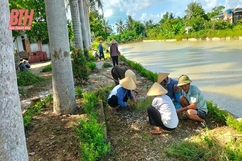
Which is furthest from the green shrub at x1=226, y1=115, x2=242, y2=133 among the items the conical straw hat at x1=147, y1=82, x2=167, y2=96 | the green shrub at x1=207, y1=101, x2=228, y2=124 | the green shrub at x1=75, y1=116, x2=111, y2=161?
the green shrub at x1=75, y1=116, x2=111, y2=161

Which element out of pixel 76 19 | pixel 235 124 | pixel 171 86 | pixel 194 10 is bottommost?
pixel 235 124

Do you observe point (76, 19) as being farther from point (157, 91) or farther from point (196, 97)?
point (196, 97)

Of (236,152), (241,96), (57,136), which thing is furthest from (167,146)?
(241,96)

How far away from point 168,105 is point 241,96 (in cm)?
360

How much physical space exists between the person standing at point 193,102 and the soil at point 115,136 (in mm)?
222

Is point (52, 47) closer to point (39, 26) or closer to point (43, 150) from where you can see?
point (43, 150)

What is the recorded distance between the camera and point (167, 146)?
3.68 metres

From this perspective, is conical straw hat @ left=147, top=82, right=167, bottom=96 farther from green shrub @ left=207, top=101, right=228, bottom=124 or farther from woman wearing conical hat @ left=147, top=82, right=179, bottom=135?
green shrub @ left=207, top=101, right=228, bottom=124

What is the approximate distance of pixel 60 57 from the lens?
4.50 m

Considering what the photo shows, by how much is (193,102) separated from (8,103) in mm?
3490

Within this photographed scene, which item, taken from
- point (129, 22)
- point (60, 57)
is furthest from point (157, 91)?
point (129, 22)

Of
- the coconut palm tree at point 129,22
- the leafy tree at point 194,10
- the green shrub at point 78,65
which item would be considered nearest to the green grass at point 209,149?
the green shrub at point 78,65

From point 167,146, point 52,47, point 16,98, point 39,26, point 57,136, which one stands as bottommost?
point 167,146

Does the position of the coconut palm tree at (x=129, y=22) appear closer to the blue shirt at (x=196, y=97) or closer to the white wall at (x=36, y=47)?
the white wall at (x=36, y=47)
